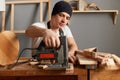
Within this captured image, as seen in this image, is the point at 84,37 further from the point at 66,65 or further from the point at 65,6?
the point at 66,65

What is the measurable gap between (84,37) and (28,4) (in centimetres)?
72

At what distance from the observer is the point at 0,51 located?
1140 millimetres

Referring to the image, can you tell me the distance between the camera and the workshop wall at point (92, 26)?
2314 mm

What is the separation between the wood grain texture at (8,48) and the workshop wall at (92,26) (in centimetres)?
109

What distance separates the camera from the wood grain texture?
114cm

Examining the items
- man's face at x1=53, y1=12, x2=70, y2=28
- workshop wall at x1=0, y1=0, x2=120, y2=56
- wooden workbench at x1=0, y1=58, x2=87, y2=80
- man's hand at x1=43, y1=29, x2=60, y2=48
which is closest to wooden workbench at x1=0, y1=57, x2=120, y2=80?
wooden workbench at x1=0, y1=58, x2=87, y2=80

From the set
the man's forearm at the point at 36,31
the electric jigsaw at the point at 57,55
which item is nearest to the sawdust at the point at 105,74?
the electric jigsaw at the point at 57,55

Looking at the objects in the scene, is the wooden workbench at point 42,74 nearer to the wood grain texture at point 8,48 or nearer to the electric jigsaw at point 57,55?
the electric jigsaw at point 57,55

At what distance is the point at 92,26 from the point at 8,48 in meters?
1.33

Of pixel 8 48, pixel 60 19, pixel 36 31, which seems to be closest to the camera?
pixel 36 31

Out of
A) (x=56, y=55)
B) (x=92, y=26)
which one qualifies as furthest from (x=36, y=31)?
(x=92, y=26)

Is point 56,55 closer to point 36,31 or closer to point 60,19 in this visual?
point 36,31

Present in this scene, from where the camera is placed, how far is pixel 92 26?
2.33 metres

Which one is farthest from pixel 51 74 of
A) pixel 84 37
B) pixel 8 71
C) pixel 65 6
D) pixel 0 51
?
pixel 84 37
